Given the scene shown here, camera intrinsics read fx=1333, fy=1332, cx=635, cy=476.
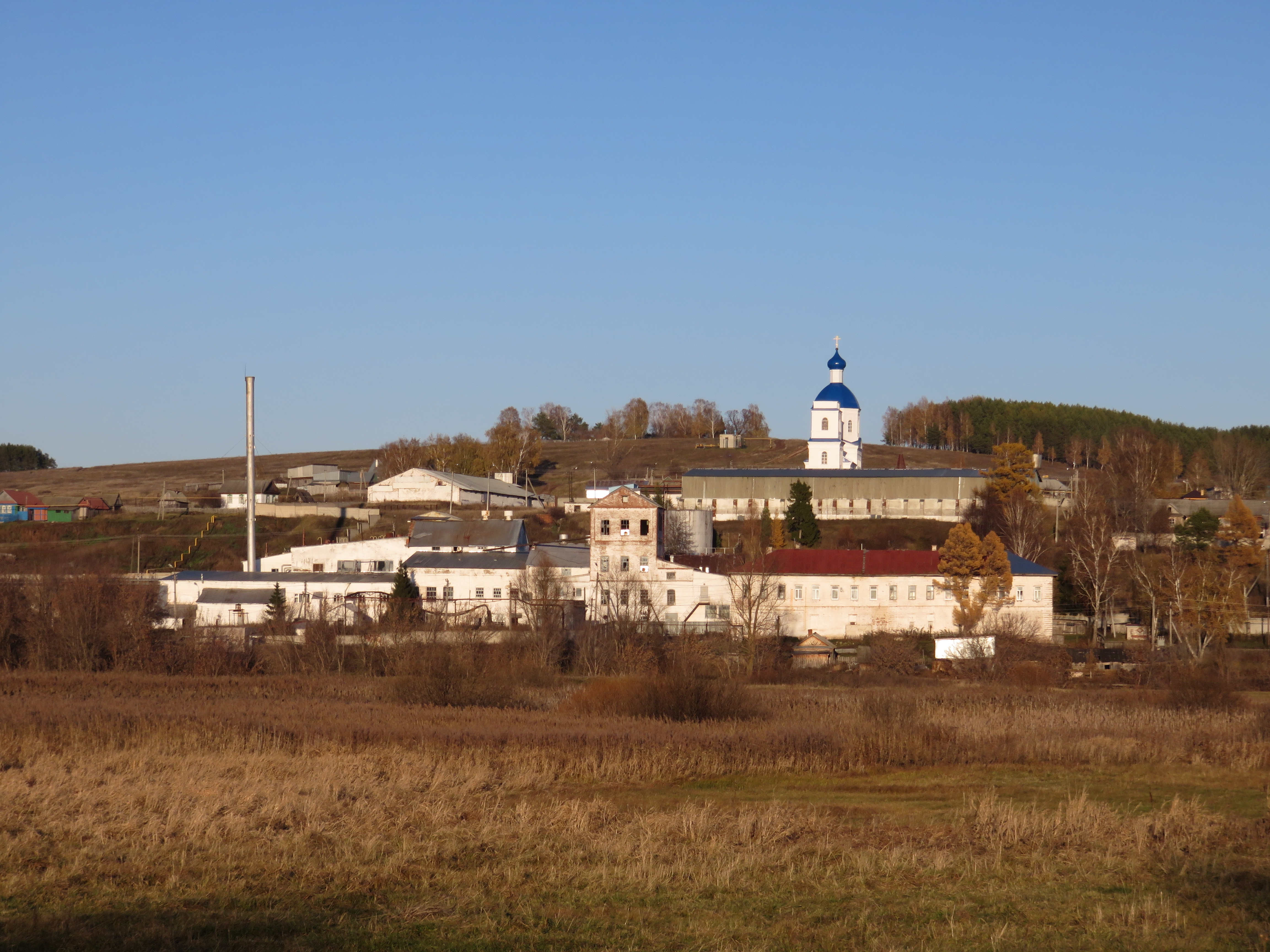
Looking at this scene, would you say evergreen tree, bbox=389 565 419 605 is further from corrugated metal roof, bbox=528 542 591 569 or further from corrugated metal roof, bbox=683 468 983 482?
corrugated metal roof, bbox=683 468 983 482

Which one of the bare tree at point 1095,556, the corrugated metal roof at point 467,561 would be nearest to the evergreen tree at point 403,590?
the corrugated metal roof at point 467,561

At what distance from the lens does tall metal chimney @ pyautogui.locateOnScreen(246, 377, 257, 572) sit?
53062 millimetres

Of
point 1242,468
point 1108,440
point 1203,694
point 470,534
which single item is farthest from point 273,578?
point 1108,440

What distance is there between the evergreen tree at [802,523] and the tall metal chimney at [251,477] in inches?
981

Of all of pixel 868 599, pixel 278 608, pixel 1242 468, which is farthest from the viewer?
pixel 1242 468

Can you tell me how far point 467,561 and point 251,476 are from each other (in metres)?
10.1

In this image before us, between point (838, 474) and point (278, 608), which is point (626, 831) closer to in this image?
point (278, 608)

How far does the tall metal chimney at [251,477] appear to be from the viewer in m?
53.1

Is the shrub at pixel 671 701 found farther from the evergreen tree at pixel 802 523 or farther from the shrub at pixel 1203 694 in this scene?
the evergreen tree at pixel 802 523

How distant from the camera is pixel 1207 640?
42625 mm

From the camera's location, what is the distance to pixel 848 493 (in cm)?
7719

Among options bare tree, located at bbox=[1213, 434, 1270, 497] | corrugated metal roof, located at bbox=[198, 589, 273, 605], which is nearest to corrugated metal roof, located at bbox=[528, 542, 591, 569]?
corrugated metal roof, located at bbox=[198, 589, 273, 605]

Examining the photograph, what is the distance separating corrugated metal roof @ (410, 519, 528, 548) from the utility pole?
6725 mm

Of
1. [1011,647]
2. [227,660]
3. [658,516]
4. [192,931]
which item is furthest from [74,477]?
[192,931]
